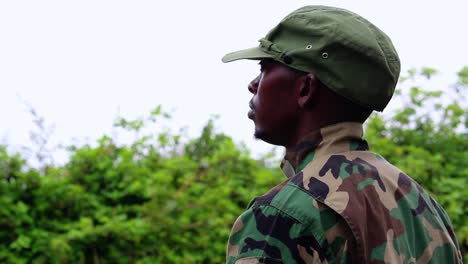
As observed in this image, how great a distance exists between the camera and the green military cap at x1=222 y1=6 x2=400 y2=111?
1897mm

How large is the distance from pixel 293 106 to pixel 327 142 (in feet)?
0.39

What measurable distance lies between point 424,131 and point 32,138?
2761 millimetres

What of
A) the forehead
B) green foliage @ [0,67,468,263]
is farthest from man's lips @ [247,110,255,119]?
green foliage @ [0,67,468,263]

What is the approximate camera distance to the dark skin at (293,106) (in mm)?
1916

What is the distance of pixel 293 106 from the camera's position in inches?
76.1

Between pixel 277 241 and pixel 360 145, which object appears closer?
pixel 277 241

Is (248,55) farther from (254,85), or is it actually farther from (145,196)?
(145,196)

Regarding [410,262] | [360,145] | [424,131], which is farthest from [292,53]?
[424,131]

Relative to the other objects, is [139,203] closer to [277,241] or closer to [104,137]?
[104,137]

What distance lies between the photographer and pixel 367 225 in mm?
1798

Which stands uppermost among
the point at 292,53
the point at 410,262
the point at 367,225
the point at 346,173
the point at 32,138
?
the point at 32,138

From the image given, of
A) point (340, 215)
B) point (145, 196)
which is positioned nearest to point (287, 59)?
point (340, 215)

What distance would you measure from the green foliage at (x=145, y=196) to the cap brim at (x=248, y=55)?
288cm

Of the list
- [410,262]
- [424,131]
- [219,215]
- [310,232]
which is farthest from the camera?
[424,131]
